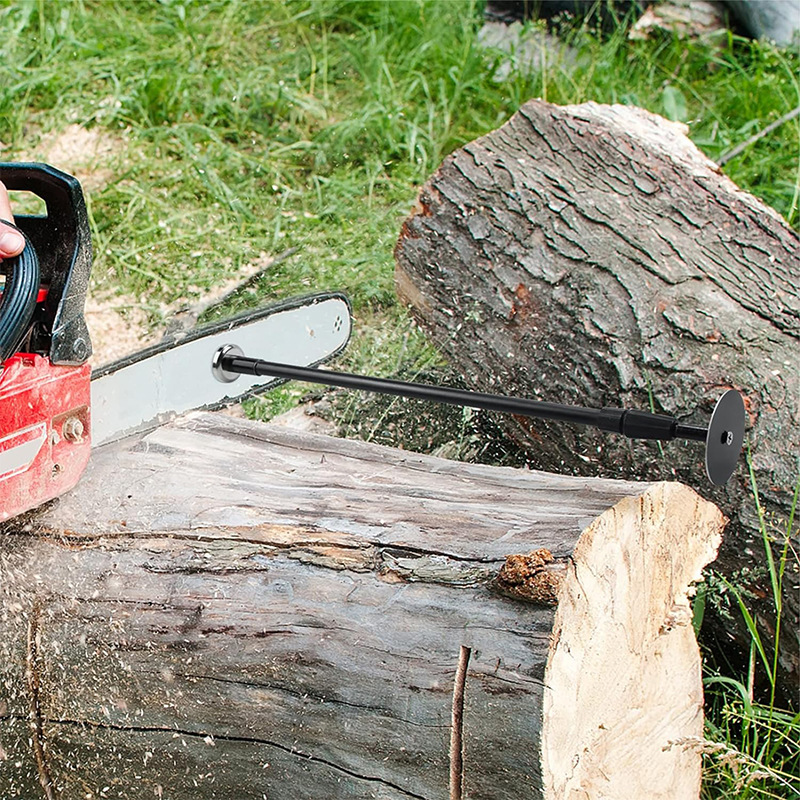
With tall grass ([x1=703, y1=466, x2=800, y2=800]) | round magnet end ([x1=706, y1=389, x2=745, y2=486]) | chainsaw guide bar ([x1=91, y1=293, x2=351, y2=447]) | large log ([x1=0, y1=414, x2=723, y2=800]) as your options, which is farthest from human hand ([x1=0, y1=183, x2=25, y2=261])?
tall grass ([x1=703, y1=466, x2=800, y2=800])

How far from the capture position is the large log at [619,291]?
2170mm

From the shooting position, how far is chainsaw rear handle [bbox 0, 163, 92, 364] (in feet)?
5.21

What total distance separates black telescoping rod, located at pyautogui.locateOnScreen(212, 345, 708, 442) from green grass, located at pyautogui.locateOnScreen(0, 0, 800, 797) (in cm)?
125

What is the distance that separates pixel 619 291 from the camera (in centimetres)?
237

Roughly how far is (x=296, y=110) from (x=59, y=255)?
287 centimetres

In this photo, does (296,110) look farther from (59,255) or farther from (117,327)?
(59,255)

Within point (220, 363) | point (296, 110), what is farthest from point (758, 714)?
point (296, 110)

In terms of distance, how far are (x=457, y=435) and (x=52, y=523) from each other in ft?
4.22

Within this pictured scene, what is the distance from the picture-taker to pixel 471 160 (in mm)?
2760

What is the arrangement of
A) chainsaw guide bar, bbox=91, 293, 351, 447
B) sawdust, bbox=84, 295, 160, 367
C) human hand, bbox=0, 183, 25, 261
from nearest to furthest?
human hand, bbox=0, 183, 25, 261
chainsaw guide bar, bbox=91, 293, 351, 447
sawdust, bbox=84, 295, 160, 367

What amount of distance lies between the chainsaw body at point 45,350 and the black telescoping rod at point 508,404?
0.35m

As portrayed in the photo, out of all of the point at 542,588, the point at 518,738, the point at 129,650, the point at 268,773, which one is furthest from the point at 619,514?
the point at 129,650

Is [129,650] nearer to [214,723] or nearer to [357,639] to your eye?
[214,723]

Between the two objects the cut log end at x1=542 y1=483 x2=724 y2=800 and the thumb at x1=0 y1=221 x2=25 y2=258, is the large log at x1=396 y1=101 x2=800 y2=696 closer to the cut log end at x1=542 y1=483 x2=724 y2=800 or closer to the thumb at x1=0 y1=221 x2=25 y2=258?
the cut log end at x1=542 y1=483 x2=724 y2=800
